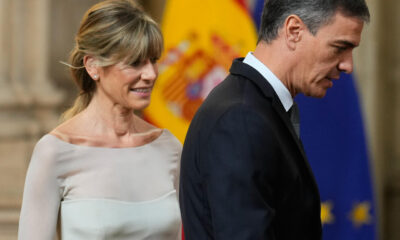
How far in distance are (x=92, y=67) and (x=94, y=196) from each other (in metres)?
0.36

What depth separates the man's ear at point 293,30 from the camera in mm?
1499

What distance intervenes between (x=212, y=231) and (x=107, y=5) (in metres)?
0.84

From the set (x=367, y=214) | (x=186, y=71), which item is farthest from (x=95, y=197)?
(x=367, y=214)

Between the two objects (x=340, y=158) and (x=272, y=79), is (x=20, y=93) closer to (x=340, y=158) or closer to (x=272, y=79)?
(x=340, y=158)

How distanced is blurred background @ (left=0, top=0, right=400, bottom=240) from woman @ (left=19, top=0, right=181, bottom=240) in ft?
5.42

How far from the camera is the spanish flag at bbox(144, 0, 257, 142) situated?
340 cm

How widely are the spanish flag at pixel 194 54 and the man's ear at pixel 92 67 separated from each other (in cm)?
136

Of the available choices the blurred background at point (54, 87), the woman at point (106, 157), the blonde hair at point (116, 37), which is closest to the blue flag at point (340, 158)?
the blurred background at point (54, 87)

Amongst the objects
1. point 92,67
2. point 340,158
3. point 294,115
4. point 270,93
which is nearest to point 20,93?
point 340,158

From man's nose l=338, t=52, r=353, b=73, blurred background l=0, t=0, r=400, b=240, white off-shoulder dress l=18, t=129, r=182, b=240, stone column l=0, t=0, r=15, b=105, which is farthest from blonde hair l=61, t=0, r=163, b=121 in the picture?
stone column l=0, t=0, r=15, b=105

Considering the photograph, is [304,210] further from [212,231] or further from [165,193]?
[165,193]

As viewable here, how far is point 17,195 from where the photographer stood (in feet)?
12.5

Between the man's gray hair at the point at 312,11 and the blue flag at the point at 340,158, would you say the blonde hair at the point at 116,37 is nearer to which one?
the man's gray hair at the point at 312,11

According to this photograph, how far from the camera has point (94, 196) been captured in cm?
197
